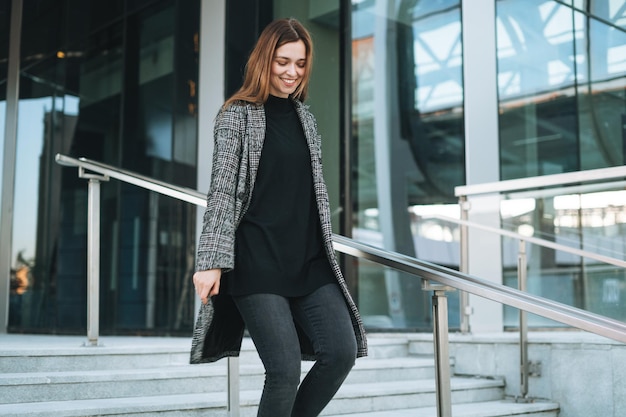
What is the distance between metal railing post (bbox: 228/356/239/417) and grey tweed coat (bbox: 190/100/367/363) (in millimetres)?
425

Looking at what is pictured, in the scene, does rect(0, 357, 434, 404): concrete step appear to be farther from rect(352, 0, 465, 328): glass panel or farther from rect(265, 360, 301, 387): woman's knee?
rect(352, 0, 465, 328): glass panel

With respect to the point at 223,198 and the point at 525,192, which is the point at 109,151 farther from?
the point at 223,198

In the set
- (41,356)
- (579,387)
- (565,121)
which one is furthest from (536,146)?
(41,356)

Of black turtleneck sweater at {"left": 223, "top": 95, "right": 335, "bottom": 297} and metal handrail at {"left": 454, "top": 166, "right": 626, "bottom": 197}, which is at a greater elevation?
metal handrail at {"left": 454, "top": 166, "right": 626, "bottom": 197}

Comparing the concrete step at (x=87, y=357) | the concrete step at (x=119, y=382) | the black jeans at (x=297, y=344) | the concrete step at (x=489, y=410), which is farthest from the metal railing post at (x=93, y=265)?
the black jeans at (x=297, y=344)

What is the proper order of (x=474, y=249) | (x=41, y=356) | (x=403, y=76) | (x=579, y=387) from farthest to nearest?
(x=403, y=76), (x=474, y=249), (x=579, y=387), (x=41, y=356)

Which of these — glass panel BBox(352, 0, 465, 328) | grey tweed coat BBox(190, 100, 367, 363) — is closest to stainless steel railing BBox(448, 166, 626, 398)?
glass panel BBox(352, 0, 465, 328)

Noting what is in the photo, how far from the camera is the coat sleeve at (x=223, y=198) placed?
2.08 metres

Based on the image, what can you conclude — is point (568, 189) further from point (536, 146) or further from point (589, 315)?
point (589, 315)

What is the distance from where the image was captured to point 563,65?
6211 mm

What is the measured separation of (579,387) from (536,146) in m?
2.55

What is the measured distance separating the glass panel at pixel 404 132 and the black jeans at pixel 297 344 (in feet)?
13.7

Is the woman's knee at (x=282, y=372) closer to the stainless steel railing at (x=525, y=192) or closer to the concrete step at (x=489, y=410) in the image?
the concrete step at (x=489, y=410)

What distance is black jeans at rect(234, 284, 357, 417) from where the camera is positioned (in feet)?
6.58
